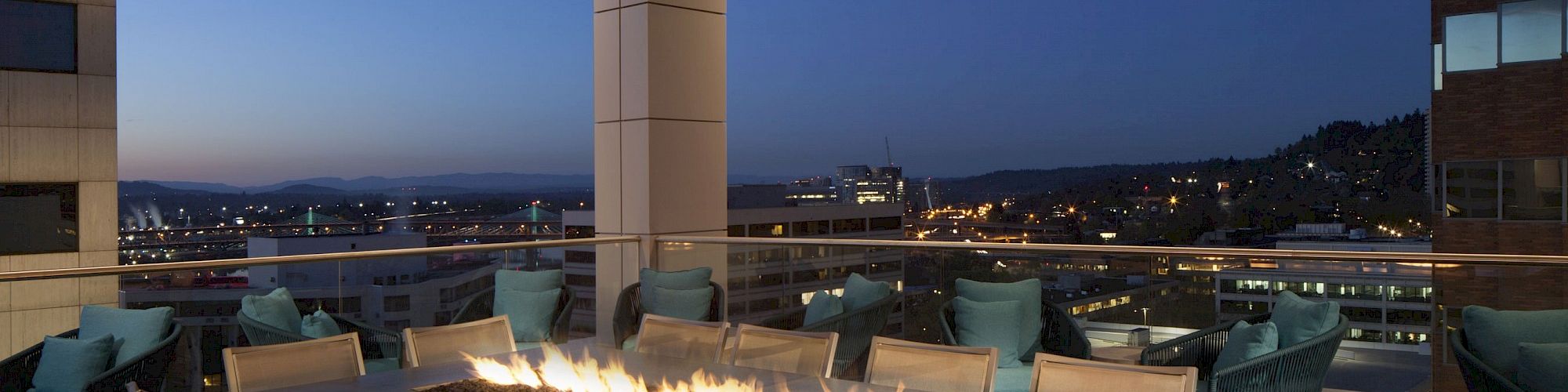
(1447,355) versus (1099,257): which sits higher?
(1099,257)

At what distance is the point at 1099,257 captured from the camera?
4953 millimetres

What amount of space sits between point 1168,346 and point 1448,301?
1.09 metres

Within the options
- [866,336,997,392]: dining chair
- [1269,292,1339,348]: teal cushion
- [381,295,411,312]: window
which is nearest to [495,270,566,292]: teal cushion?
[381,295,411,312]: window

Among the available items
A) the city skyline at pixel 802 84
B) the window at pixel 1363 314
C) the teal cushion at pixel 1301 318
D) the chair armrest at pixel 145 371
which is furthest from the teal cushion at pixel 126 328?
the city skyline at pixel 802 84

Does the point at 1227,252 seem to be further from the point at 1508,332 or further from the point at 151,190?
the point at 151,190

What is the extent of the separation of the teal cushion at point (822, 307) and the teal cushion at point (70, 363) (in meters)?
3.03

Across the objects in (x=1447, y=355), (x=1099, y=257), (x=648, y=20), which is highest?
(x=648, y=20)

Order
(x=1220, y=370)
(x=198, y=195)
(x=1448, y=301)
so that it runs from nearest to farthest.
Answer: (x=1220, y=370) < (x=1448, y=301) < (x=198, y=195)

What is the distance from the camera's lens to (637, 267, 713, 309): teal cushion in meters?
5.99

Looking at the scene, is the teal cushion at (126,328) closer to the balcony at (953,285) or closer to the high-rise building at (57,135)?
the balcony at (953,285)

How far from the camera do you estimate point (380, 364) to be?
5.07m

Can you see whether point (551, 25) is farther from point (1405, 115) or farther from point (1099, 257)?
point (1405, 115)

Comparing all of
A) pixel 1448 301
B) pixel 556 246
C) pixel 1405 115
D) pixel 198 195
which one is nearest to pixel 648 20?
pixel 556 246

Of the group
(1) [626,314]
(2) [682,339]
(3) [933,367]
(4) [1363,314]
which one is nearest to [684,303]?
(1) [626,314]
